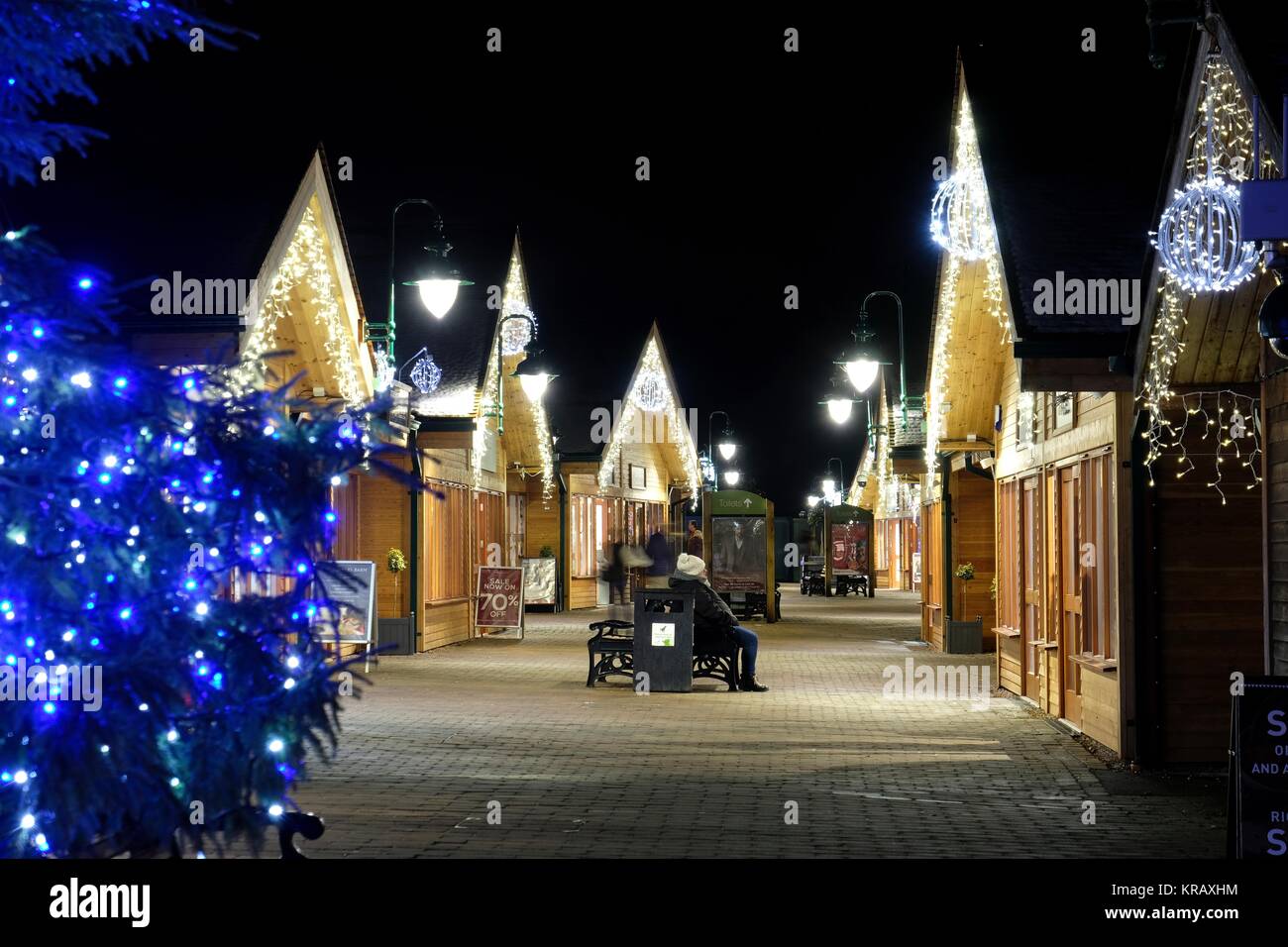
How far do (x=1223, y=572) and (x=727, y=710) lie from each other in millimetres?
5648

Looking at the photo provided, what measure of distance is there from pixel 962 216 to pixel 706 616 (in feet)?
18.1

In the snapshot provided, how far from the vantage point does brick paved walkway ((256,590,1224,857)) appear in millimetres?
9039

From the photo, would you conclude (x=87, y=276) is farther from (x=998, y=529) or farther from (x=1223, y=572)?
(x=998, y=529)

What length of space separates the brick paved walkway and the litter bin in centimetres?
49

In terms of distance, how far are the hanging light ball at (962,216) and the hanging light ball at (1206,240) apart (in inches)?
205

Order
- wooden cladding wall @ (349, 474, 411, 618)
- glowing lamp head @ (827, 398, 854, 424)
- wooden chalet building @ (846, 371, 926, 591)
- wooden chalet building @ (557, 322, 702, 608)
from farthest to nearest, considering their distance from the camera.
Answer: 1. wooden chalet building @ (846, 371, 926, 591)
2. wooden chalet building @ (557, 322, 702, 608)
3. glowing lamp head @ (827, 398, 854, 424)
4. wooden cladding wall @ (349, 474, 411, 618)

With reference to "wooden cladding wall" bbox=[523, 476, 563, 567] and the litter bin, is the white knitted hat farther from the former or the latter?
"wooden cladding wall" bbox=[523, 476, 563, 567]

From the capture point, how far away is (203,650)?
18.7 feet

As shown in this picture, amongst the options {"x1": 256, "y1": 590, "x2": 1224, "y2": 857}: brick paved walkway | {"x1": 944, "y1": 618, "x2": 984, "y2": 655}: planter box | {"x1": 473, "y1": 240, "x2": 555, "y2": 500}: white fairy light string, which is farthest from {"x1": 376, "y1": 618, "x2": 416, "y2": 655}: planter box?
{"x1": 944, "y1": 618, "x2": 984, "y2": 655}: planter box

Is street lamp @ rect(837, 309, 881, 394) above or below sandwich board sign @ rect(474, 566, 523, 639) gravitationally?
above

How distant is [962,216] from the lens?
634 inches

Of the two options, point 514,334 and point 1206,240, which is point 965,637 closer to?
point 514,334

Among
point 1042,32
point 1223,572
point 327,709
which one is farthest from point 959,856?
point 1042,32

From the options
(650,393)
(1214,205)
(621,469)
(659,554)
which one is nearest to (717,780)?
(1214,205)
